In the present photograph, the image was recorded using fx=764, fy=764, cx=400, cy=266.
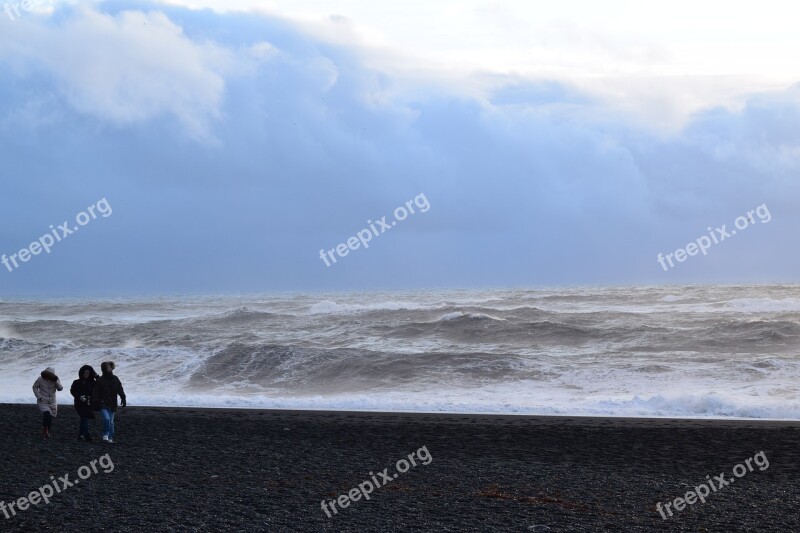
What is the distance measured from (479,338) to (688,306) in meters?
19.5

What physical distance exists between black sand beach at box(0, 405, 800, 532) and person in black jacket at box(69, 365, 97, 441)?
290 mm

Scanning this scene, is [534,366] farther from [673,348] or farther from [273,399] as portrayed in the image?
[273,399]

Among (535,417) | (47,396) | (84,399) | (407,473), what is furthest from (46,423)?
(535,417)

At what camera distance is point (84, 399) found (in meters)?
14.3

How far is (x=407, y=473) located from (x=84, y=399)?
6725 millimetres

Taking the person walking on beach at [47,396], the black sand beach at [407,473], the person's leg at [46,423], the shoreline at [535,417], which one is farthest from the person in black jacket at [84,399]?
Answer: the shoreline at [535,417]

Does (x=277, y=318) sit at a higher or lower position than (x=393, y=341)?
higher

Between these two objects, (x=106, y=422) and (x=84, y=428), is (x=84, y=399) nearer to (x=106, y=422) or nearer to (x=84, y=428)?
(x=84, y=428)

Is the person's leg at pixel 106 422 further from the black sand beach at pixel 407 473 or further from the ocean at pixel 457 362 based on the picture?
the ocean at pixel 457 362

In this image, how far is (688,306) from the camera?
47156 millimetres

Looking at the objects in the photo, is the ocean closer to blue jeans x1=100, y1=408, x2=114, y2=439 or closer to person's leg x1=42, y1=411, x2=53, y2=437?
person's leg x1=42, y1=411, x2=53, y2=437

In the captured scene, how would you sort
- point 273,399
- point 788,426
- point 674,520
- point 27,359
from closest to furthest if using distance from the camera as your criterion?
point 674,520
point 788,426
point 273,399
point 27,359

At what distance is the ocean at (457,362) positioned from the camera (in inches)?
782

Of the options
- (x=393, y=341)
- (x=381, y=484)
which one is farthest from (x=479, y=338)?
(x=381, y=484)
